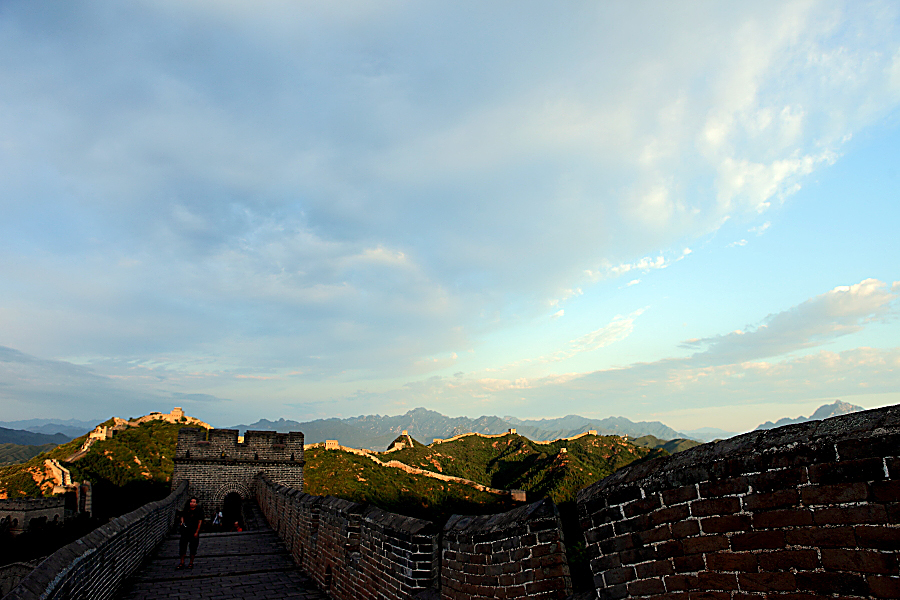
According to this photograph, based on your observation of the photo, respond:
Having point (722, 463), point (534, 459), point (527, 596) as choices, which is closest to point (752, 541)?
point (722, 463)

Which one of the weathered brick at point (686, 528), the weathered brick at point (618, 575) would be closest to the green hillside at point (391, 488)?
the weathered brick at point (618, 575)

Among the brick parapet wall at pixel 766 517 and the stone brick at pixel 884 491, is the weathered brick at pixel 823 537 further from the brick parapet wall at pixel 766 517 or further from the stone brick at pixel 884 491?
the stone brick at pixel 884 491

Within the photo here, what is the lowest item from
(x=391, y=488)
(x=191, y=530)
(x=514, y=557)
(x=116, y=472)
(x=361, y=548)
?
(x=391, y=488)

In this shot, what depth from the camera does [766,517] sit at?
2.31m

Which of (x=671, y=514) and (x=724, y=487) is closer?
(x=724, y=487)

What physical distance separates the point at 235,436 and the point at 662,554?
21.3 m

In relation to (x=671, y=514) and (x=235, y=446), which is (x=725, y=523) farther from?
(x=235, y=446)

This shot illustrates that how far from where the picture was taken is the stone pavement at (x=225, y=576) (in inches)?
302

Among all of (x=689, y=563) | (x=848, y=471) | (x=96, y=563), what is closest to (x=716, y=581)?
(x=689, y=563)

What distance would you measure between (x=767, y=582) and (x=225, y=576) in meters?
10.2

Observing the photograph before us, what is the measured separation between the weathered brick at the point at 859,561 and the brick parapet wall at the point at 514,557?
201 cm

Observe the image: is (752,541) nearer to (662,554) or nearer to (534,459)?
(662,554)

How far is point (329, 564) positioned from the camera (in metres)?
7.70

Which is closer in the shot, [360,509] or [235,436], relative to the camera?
[360,509]
